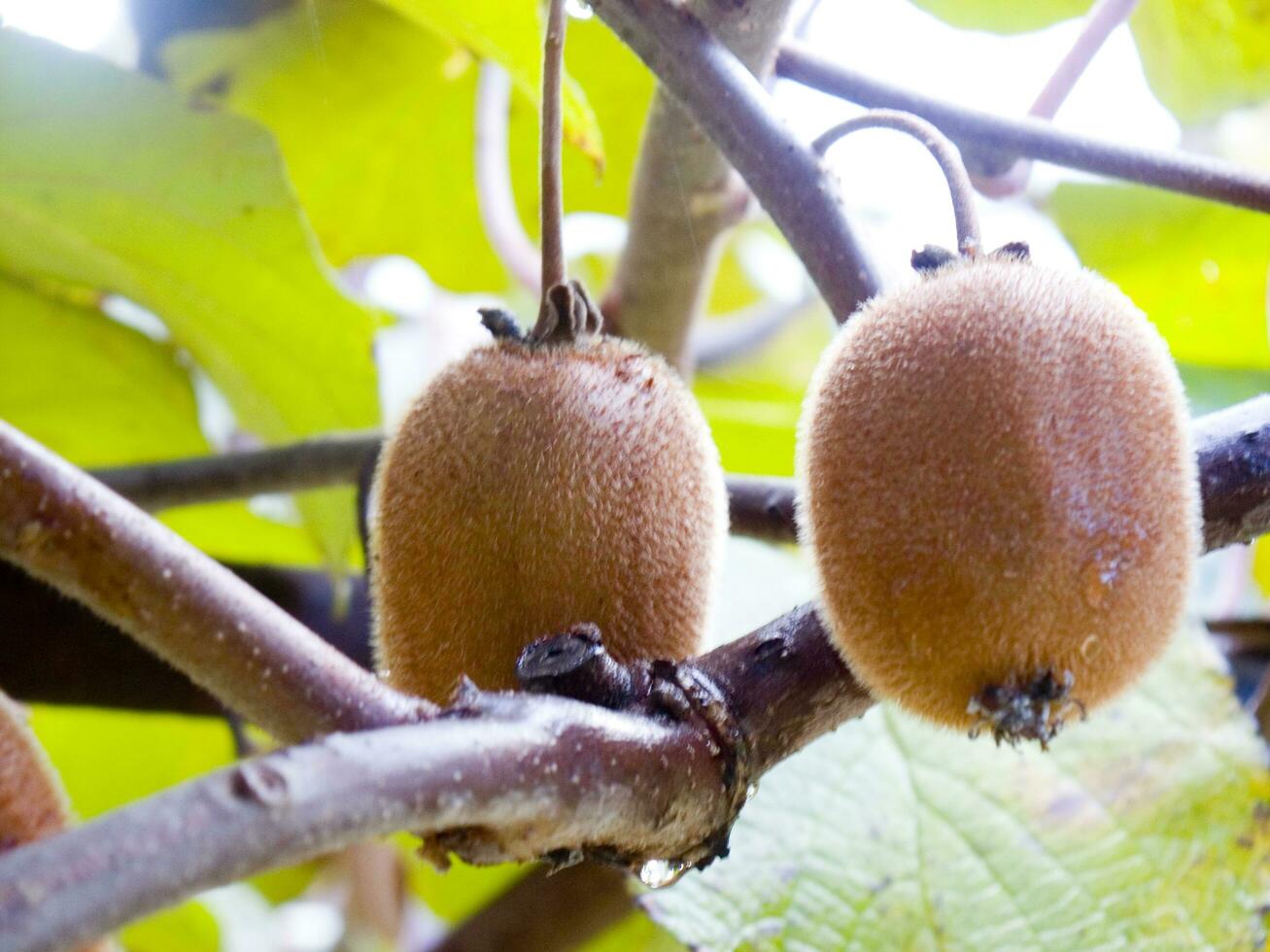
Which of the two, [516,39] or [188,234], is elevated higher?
[516,39]

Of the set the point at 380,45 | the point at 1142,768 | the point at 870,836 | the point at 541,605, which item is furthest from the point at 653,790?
the point at 380,45

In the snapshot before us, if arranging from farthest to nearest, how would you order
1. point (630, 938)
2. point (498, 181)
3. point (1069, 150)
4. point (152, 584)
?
point (630, 938), point (498, 181), point (1069, 150), point (152, 584)

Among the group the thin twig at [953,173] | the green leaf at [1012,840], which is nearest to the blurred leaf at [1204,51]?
the green leaf at [1012,840]

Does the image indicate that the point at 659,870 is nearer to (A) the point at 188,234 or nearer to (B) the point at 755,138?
(B) the point at 755,138

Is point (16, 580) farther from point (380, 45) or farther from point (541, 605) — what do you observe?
point (380, 45)

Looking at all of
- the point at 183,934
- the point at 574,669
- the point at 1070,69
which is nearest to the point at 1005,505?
the point at 574,669

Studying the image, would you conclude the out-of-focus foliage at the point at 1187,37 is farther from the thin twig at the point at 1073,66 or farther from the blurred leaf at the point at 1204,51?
the thin twig at the point at 1073,66

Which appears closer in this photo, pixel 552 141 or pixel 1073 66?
pixel 552 141
